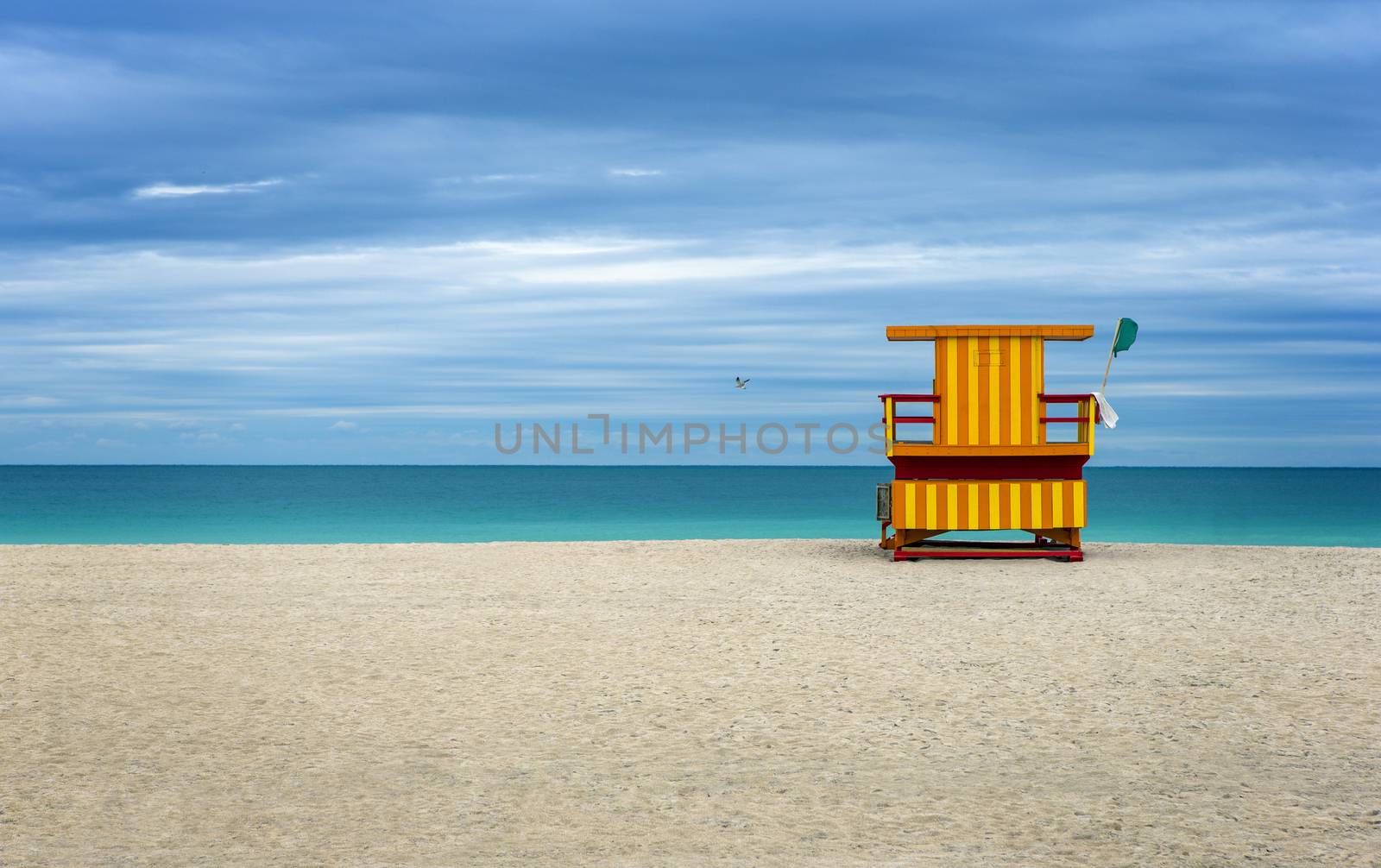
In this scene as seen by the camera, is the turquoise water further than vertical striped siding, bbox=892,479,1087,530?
Yes

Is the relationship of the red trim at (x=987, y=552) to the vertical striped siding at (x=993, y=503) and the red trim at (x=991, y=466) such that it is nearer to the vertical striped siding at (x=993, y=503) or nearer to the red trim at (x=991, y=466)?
the vertical striped siding at (x=993, y=503)

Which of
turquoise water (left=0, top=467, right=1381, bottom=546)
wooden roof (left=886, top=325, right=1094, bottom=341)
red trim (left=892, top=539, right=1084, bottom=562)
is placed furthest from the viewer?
turquoise water (left=0, top=467, right=1381, bottom=546)

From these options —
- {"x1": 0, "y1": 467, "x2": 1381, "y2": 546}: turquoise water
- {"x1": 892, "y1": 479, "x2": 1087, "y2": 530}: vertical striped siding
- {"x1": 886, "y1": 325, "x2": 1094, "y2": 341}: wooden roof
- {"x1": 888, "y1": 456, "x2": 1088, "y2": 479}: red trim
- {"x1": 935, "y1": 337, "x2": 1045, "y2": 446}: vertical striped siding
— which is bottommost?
{"x1": 0, "y1": 467, "x2": 1381, "y2": 546}: turquoise water

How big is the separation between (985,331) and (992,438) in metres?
1.34

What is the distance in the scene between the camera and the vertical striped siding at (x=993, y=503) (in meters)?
14.6

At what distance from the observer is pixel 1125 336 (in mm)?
15156

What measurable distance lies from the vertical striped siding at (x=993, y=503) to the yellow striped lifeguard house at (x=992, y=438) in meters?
0.01

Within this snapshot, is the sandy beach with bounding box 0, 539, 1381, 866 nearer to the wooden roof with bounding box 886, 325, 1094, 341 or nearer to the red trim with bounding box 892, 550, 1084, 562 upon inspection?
the red trim with bounding box 892, 550, 1084, 562

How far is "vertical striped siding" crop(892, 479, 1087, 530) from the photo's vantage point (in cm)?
1462

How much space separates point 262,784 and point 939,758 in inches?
127

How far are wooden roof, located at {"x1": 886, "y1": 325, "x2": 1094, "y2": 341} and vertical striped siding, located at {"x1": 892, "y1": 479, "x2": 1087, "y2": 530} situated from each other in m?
1.83

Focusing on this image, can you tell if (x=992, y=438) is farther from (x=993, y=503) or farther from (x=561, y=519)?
(x=561, y=519)

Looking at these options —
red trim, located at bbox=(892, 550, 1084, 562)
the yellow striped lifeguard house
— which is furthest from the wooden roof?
red trim, located at bbox=(892, 550, 1084, 562)

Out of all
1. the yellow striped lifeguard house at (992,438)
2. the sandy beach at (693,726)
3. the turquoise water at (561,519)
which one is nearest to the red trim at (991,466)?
the yellow striped lifeguard house at (992,438)
